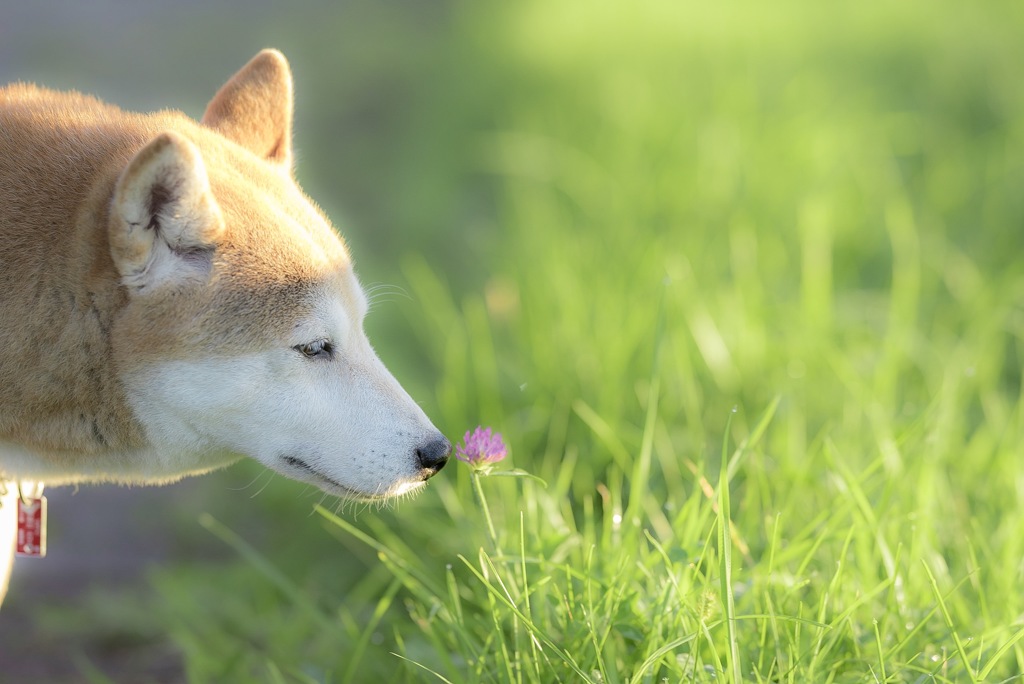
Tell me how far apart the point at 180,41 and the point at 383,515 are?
6.68 meters

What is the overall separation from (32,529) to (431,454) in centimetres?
105

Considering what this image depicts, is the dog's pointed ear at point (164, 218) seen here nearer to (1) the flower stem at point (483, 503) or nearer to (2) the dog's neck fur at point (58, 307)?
(2) the dog's neck fur at point (58, 307)

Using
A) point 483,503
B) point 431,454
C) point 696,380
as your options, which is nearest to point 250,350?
point 431,454

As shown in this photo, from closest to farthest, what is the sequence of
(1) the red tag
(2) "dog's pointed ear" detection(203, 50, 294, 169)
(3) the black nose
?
(3) the black nose → (1) the red tag → (2) "dog's pointed ear" detection(203, 50, 294, 169)

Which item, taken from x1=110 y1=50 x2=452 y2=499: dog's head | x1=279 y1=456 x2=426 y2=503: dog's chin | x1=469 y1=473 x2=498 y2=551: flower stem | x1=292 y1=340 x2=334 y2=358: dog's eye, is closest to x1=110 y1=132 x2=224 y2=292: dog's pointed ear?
x1=110 y1=50 x2=452 y2=499: dog's head

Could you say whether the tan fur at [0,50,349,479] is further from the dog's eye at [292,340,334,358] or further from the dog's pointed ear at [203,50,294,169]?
the dog's pointed ear at [203,50,294,169]

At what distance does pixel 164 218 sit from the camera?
2.12m

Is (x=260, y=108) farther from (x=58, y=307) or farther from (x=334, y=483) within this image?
(x=334, y=483)

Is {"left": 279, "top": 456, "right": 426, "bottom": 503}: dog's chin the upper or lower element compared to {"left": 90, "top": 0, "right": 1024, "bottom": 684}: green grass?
upper

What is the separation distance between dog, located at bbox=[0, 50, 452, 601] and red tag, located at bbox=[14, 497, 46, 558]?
0.41 feet

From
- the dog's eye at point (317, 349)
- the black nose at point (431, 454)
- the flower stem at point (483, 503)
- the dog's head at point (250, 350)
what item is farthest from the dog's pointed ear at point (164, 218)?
the flower stem at point (483, 503)

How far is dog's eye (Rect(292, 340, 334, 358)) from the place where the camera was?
89.6 inches

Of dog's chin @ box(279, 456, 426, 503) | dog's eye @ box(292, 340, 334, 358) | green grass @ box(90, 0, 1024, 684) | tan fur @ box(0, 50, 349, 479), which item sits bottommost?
green grass @ box(90, 0, 1024, 684)

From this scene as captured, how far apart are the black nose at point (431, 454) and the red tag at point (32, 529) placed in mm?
975
